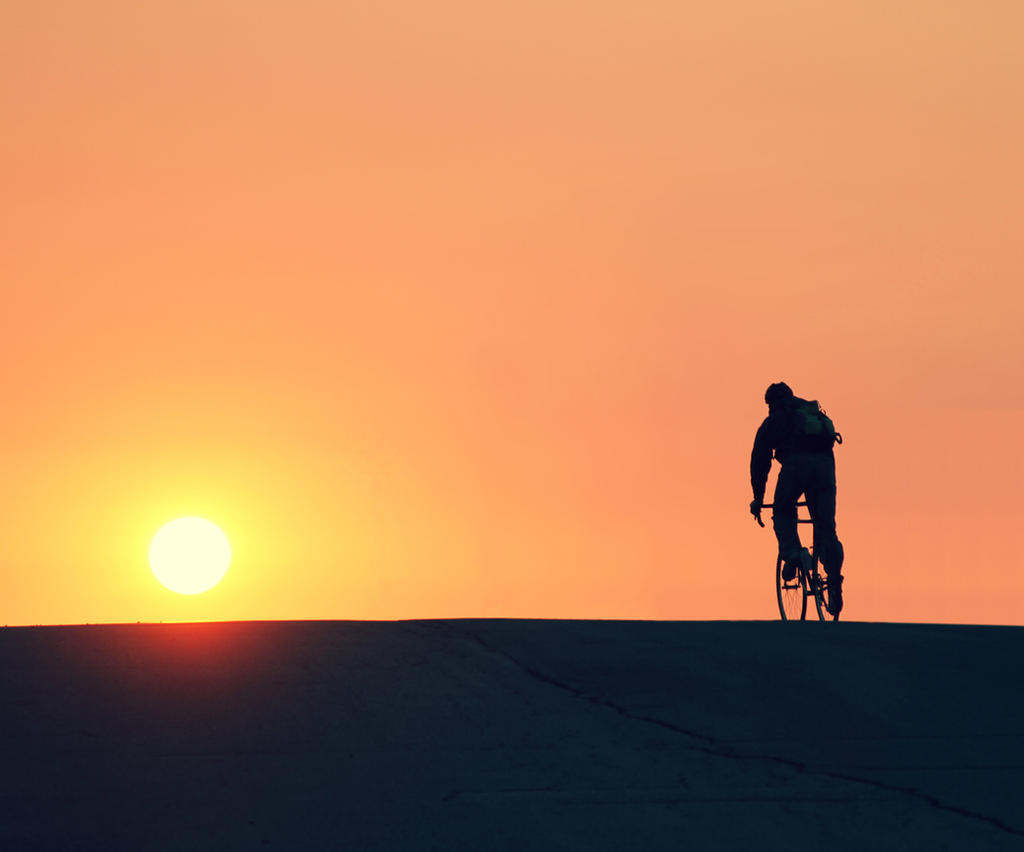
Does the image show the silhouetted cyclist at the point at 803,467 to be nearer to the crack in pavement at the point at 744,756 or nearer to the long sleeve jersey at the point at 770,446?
the long sleeve jersey at the point at 770,446

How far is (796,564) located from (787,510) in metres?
0.64

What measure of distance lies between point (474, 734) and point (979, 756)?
8.88 feet

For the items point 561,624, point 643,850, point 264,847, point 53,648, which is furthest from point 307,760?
point 561,624

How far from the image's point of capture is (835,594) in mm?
17109

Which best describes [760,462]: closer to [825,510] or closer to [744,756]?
[825,510]

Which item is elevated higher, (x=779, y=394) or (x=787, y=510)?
(x=779, y=394)

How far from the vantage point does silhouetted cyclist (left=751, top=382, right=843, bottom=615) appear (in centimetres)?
1716

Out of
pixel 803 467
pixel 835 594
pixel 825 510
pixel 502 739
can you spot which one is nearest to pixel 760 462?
pixel 803 467

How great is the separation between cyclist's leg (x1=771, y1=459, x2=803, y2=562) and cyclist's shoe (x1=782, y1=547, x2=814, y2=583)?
0.04 metres

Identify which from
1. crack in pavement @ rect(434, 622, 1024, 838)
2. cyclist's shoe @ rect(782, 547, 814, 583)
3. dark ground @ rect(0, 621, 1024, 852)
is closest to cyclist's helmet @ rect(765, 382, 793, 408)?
cyclist's shoe @ rect(782, 547, 814, 583)

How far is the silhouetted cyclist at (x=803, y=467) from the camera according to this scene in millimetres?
17156

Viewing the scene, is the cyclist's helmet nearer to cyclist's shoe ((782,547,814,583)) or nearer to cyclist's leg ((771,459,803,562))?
cyclist's leg ((771,459,803,562))

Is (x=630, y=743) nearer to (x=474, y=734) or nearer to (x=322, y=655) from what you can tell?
(x=474, y=734)

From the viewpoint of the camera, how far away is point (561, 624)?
43.8 ft
